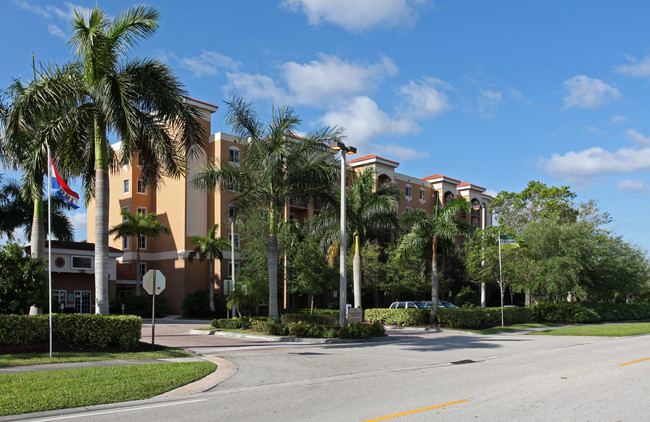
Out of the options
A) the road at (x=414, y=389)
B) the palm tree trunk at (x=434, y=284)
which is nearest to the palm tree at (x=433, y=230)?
the palm tree trunk at (x=434, y=284)

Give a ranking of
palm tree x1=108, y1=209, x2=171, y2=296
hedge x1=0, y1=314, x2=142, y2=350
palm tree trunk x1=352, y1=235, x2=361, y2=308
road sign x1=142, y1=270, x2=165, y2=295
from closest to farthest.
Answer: hedge x1=0, y1=314, x2=142, y2=350 → road sign x1=142, y1=270, x2=165, y2=295 → palm tree trunk x1=352, y1=235, x2=361, y2=308 → palm tree x1=108, y1=209, x2=171, y2=296

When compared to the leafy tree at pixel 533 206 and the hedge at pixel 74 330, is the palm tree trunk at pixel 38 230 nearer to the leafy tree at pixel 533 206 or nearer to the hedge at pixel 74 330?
the hedge at pixel 74 330

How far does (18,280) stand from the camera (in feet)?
54.5

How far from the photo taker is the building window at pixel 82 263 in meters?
38.9

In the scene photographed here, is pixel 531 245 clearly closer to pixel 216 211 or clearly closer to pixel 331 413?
pixel 216 211

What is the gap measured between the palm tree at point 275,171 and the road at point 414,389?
750 centimetres

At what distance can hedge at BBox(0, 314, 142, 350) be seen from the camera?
14961 millimetres

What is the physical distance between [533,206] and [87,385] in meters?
43.0

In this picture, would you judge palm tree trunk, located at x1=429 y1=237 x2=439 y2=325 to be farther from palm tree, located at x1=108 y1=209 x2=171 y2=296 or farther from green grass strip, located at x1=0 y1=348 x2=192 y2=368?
palm tree, located at x1=108 y1=209 x2=171 y2=296

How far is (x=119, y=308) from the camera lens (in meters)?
41.6

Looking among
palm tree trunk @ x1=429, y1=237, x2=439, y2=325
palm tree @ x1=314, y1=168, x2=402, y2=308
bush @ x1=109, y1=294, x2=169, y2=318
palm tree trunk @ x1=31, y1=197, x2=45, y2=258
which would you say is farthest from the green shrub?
palm tree trunk @ x1=31, y1=197, x2=45, y2=258

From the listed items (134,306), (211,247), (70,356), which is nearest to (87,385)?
(70,356)

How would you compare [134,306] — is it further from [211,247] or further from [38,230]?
[38,230]

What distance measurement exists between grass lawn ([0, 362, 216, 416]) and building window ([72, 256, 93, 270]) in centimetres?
2883
